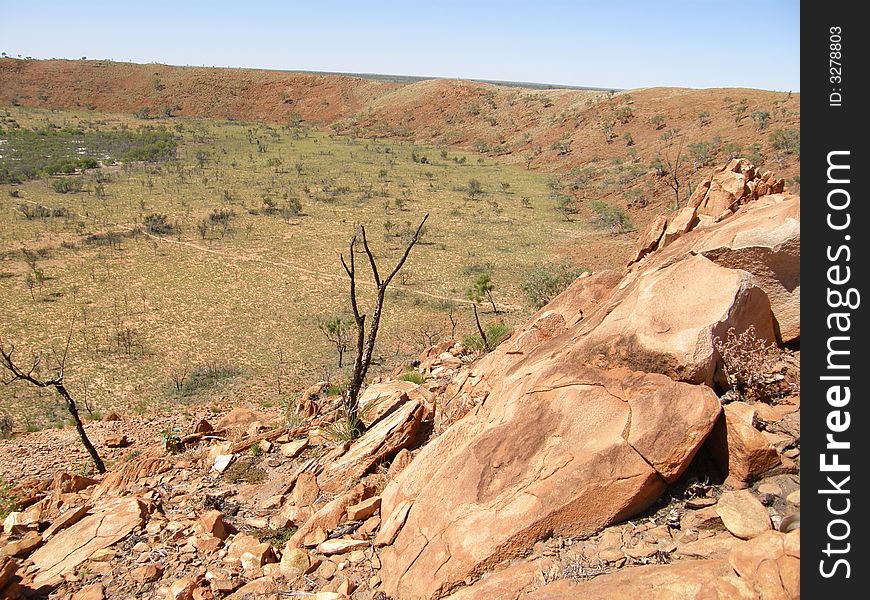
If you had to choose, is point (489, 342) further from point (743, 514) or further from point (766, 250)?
point (743, 514)

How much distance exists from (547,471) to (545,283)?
15.4 m

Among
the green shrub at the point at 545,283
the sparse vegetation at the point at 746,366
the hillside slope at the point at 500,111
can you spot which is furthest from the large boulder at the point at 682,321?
the hillside slope at the point at 500,111

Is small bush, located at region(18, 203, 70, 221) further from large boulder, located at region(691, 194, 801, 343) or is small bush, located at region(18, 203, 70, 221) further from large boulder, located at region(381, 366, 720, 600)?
large boulder, located at region(691, 194, 801, 343)

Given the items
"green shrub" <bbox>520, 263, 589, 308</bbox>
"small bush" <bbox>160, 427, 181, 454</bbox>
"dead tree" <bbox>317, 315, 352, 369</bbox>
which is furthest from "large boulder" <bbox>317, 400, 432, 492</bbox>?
"green shrub" <bbox>520, 263, 589, 308</bbox>

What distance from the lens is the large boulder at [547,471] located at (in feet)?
15.5

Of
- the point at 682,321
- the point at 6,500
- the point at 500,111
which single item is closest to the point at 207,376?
the point at 6,500

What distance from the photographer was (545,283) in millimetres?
20016

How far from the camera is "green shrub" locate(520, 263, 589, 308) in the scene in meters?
19.6

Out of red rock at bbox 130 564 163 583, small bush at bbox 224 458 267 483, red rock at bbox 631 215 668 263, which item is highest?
red rock at bbox 631 215 668 263

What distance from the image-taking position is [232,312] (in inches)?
787

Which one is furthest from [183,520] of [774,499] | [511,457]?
[774,499]

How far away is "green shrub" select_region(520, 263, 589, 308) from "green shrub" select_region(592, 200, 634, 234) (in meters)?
7.57

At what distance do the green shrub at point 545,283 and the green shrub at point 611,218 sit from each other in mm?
7573
